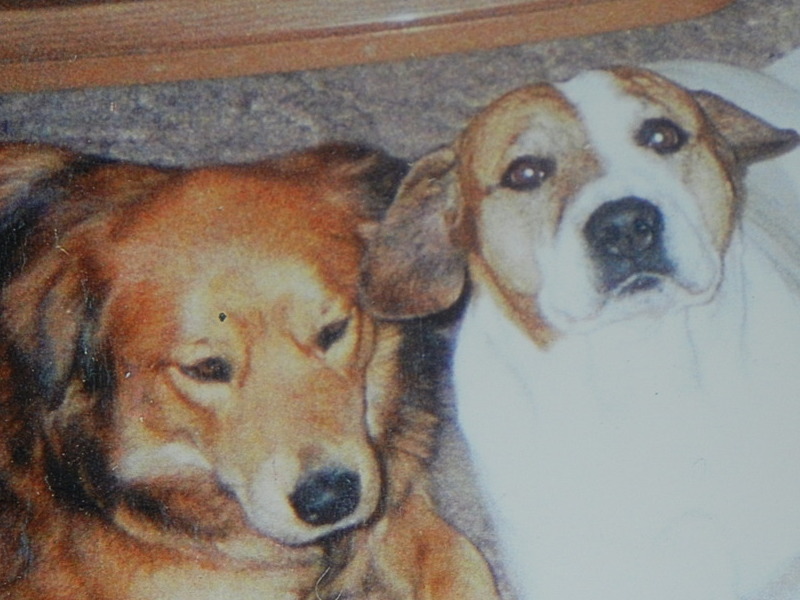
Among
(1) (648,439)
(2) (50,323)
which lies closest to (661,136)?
(1) (648,439)

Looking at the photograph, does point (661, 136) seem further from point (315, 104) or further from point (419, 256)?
point (315, 104)

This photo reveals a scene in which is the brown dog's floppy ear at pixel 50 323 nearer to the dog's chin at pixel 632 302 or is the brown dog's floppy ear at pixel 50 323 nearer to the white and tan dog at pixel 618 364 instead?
the white and tan dog at pixel 618 364

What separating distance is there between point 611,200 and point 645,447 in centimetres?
33

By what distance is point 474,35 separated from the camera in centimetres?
127

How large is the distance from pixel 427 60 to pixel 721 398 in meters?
0.60

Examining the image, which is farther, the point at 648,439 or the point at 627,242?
the point at 648,439

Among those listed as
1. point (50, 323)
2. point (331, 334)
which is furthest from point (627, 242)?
point (50, 323)

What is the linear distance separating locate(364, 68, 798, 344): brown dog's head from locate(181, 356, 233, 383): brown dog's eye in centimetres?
20

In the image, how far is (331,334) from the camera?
44.6 inches

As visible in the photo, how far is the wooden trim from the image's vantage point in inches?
49.1

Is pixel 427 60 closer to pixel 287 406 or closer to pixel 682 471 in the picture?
pixel 287 406

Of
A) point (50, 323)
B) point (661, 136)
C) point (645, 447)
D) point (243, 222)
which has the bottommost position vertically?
point (645, 447)

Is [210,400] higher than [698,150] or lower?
lower

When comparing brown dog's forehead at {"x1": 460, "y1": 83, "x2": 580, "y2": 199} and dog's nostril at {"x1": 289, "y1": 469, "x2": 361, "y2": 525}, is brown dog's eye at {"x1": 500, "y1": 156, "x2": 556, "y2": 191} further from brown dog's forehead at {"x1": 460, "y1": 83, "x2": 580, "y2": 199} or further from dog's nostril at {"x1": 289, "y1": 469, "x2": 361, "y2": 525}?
dog's nostril at {"x1": 289, "y1": 469, "x2": 361, "y2": 525}
